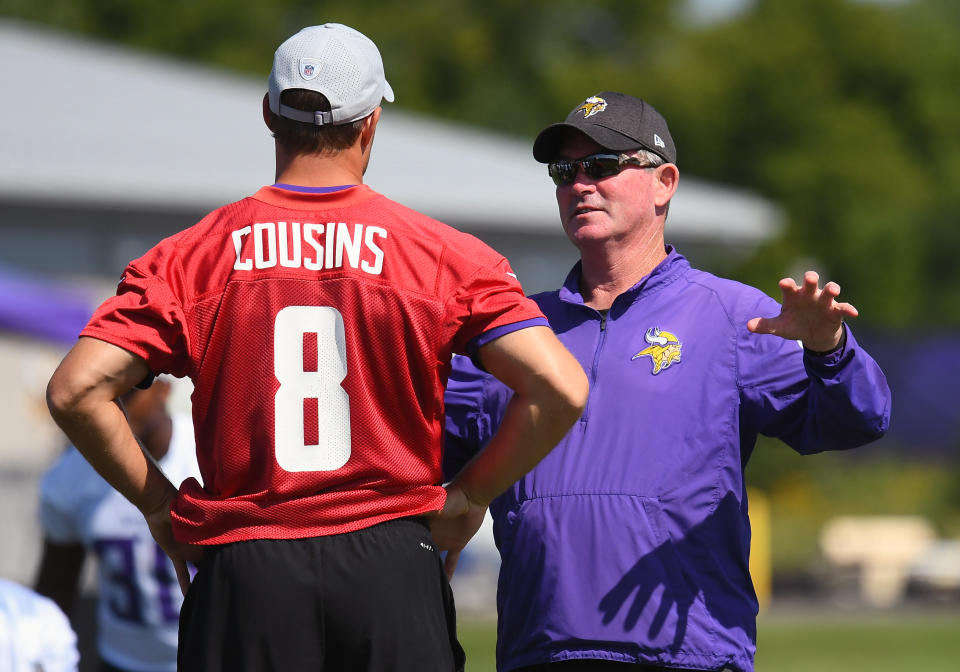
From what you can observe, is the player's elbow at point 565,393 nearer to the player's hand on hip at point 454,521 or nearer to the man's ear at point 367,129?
the player's hand on hip at point 454,521

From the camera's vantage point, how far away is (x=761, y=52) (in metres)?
44.4

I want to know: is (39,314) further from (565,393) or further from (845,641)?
(565,393)

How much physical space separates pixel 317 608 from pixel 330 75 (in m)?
1.11

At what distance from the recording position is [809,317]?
3367mm

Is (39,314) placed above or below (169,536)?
above

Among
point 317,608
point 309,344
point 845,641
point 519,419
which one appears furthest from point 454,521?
point 845,641

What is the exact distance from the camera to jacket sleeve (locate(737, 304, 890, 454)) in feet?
11.3

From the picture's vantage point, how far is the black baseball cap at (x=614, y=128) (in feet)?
12.7

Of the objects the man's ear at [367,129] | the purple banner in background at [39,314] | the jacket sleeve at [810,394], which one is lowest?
the jacket sleeve at [810,394]

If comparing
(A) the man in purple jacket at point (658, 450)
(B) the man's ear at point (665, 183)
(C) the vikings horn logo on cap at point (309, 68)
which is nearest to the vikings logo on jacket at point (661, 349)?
(A) the man in purple jacket at point (658, 450)

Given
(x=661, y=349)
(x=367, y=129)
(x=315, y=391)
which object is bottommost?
(x=315, y=391)

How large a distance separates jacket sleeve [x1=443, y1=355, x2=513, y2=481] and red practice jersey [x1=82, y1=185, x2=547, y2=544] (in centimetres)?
82

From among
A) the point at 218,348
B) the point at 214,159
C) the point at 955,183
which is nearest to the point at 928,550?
the point at 214,159

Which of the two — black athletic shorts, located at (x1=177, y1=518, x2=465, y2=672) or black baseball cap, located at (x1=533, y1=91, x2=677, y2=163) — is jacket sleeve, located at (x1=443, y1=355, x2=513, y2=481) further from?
black athletic shorts, located at (x1=177, y1=518, x2=465, y2=672)
